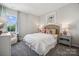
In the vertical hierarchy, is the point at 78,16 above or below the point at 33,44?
above

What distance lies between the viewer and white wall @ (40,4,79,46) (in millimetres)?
2409

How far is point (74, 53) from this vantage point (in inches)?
86.7

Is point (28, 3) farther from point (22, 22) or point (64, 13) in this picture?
point (64, 13)

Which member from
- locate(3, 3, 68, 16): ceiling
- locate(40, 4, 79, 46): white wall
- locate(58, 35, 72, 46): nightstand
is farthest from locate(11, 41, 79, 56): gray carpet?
locate(3, 3, 68, 16): ceiling

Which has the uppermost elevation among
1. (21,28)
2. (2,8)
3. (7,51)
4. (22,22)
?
(2,8)

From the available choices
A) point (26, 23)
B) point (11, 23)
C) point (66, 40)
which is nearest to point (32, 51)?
point (26, 23)

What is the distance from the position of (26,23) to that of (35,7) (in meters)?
0.51

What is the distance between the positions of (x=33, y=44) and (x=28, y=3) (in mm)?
1209

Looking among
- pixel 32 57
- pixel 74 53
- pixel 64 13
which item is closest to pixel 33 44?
pixel 32 57

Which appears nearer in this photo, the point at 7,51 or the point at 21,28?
the point at 7,51

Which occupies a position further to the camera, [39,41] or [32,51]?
[39,41]

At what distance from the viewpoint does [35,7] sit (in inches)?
86.0

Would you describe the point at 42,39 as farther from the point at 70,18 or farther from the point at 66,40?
the point at 70,18

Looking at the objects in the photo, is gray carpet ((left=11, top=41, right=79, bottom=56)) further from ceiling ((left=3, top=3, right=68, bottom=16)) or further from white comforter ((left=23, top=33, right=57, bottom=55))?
ceiling ((left=3, top=3, right=68, bottom=16))
